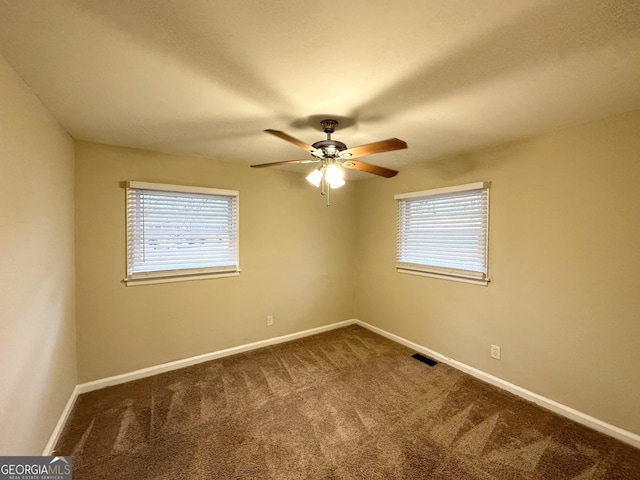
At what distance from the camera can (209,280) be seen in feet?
10.0

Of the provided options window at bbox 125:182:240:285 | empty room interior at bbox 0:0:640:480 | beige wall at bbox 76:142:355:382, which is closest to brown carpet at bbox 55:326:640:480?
empty room interior at bbox 0:0:640:480

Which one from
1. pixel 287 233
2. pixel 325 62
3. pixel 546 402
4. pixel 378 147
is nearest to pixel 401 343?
pixel 546 402

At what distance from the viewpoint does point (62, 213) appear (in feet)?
6.88

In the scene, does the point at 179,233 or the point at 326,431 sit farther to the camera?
the point at 179,233

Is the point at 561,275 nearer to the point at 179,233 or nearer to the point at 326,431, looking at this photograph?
the point at 326,431

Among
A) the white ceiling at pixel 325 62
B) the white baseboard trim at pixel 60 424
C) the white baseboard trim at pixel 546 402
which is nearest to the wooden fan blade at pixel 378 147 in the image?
the white ceiling at pixel 325 62

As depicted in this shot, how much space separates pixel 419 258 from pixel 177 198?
2863mm

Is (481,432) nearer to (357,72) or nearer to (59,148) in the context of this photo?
(357,72)

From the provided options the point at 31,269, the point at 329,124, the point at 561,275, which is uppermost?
the point at 329,124

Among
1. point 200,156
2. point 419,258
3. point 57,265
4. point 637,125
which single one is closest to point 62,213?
point 57,265

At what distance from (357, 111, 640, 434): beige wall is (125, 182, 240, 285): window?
248cm

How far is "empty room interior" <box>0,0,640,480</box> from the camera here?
1.21 metres

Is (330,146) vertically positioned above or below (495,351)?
above

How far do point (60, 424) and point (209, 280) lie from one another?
155cm
